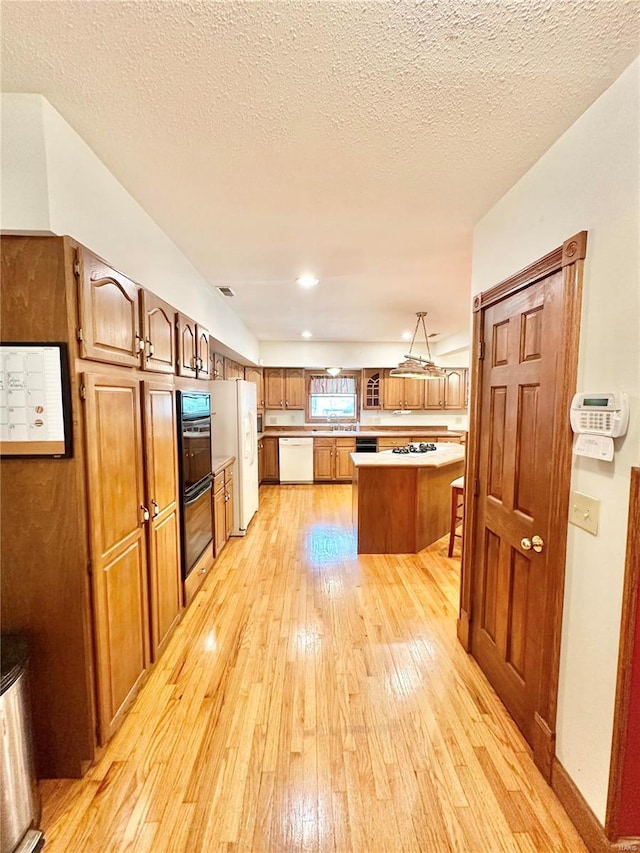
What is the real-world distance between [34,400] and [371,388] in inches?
245

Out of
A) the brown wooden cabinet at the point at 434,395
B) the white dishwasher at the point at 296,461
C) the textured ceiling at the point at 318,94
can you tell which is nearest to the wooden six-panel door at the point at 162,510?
the textured ceiling at the point at 318,94

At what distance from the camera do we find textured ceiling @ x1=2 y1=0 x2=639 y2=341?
99cm

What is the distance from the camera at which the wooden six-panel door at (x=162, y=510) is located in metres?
2.02

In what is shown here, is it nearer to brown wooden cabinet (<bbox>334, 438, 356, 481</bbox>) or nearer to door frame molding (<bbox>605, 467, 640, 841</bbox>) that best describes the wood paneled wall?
door frame molding (<bbox>605, 467, 640, 841</bbox>)

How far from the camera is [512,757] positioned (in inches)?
62.6

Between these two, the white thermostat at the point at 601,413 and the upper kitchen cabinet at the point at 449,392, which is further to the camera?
the upper kitchen cabinet at the point at 449,392

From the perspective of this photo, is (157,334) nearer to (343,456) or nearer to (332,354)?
(332,354)

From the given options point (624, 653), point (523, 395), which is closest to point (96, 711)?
point (624, 653)

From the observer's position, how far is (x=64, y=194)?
1372 mm

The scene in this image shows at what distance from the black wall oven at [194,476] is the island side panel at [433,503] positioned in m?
2.05

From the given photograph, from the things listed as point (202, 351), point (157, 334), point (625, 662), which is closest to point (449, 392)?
point (202, 351)

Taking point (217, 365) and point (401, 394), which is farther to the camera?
point (401, 394)

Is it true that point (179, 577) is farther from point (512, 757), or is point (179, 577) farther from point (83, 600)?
point (512, 757)

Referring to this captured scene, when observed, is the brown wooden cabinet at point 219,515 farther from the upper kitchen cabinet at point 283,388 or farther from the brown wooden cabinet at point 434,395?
the brown wooden cabinet at point 434,395
